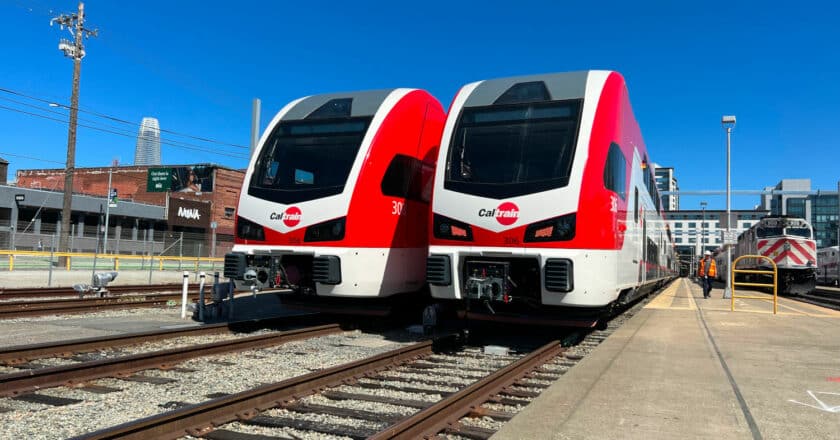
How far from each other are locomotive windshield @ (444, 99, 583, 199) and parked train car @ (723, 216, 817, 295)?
21411 mm

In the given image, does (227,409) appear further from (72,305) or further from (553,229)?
(72,305)

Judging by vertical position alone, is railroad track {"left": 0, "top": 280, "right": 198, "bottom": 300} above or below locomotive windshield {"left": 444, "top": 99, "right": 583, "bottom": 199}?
below

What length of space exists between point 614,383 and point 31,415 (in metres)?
4.93

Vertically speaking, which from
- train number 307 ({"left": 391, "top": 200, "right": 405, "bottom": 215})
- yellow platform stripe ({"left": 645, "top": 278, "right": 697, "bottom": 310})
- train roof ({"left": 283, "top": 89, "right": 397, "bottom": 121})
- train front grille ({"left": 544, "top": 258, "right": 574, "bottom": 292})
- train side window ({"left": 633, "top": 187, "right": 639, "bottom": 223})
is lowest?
yellow platform stripe ({"left": 645, "top": 278, "right": 697, "bottom": 310})

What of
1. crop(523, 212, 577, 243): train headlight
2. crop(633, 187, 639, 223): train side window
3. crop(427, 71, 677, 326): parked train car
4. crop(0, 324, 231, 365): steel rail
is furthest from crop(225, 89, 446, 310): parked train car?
crop(633, 187, 639, 223): train side window

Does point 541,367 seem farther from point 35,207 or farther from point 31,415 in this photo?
point 35,207

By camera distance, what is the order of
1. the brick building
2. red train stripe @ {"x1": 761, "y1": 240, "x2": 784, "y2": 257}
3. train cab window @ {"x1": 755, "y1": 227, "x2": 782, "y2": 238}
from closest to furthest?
1. red train stripe @ {"x1": 761, "y1": 240, "x2": 784, "y2": 257}
2. train cab window @ {"x1": 755, "y1": 227, "x2": 782, "y2": 238}
3. the brick building

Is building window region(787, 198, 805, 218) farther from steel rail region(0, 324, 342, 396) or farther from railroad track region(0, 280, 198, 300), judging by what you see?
steel rail region(0, 324, 342, 396)

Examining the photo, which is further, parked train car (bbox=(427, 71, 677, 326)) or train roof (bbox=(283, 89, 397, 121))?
train roof (bbox=(283, 89, 397, 121))

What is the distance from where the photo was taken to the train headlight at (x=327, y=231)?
8.35m

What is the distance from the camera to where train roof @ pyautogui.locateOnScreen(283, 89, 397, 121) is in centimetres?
926

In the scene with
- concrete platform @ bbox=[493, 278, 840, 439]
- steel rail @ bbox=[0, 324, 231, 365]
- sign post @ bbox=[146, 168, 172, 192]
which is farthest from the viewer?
sign post @ bbox=[146, 168, 172, 192]

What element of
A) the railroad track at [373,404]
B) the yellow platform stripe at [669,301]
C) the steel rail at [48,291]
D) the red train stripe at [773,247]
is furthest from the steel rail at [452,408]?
the red train stripe at [773,247]

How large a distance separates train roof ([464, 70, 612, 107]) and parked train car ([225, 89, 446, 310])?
1.53m
